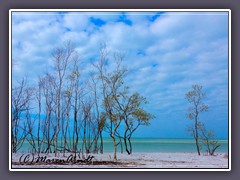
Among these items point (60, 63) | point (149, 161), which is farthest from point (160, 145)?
point (60, 63)

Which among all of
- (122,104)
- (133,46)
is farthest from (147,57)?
(122,104)

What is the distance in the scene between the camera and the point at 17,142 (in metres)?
5.50

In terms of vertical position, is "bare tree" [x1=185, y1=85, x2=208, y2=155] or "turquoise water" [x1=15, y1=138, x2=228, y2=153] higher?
"bare tree" [x1=185, y1=85, x2=208, y2=155]

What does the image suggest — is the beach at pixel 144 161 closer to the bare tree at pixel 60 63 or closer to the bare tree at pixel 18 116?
the bare tree at pixel 18 116

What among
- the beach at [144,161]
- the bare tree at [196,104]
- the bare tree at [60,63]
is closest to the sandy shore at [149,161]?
the beach at [144,161]

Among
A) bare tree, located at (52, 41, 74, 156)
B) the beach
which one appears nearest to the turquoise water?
the beach

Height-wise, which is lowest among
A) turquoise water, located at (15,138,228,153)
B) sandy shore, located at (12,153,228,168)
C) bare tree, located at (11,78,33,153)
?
sandy shore, located at (12,153,228,168)

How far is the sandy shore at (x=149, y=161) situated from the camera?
553cm

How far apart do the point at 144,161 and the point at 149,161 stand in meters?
0.06

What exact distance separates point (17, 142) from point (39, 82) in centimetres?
80

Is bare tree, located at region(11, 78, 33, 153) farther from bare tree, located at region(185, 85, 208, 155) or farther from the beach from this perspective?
bare tree, located at region(185, 85, 208, 155)

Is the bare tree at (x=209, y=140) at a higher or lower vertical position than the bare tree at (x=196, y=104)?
lower

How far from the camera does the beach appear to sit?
5.53 m

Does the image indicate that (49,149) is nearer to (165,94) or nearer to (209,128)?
(165,94)
